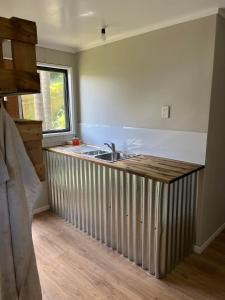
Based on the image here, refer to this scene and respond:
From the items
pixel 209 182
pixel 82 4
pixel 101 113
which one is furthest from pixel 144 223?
pixel 82 4

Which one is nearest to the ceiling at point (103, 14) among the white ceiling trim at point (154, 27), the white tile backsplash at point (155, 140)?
the white ceiling trim at point (154, 27)

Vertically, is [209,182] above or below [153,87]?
below

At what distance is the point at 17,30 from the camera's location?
0.87m

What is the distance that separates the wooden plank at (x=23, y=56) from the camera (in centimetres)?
88

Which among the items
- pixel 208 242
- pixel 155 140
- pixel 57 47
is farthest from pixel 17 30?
pixel 208 242

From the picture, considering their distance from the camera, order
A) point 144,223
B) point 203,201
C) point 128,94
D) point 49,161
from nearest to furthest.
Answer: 1. point 144,223
2. point 203,201
3. point 128,94
4. point 49,161

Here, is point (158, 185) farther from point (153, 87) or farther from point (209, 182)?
point (153, 87)

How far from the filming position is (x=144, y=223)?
200 centimetres

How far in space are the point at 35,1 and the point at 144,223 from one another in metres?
1.95

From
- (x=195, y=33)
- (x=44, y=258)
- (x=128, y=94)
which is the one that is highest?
(x=195, y=33)

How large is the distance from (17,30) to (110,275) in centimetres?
194

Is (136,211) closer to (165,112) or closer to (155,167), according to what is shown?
(155,167)

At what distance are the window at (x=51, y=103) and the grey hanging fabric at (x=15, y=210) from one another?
7.00ft

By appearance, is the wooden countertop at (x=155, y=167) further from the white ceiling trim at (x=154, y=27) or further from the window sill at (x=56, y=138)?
the white ceiling trim at (x=154, y=27)
